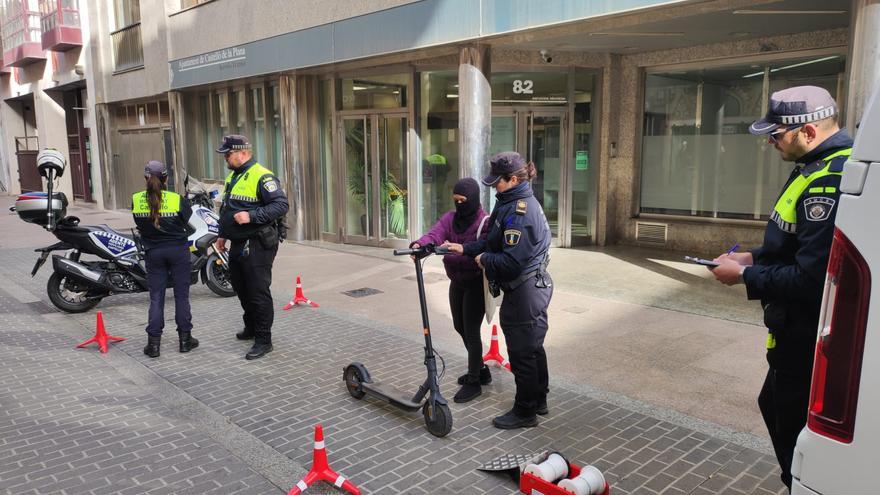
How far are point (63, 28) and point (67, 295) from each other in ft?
52.9

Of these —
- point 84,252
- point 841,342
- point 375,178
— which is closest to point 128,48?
point 375,178

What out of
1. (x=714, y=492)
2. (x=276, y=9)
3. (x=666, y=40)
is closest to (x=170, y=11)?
(x=276, y=9)

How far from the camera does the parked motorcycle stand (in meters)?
7.63

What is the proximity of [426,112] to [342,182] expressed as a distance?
8.01 ft

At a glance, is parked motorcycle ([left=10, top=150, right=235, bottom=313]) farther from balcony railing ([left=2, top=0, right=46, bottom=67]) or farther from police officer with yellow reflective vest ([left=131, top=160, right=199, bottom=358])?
balcony railing ([left=2, top=0, right=46, bottom=67])

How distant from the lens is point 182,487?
3.75 m

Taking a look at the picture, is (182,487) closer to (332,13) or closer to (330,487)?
(330,487)

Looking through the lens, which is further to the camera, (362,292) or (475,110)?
(362,292)

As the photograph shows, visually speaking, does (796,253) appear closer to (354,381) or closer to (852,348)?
(852,348)

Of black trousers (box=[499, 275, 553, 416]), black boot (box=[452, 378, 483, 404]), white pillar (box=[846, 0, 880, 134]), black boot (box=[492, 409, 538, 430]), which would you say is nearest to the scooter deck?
black boot (box=[452, 378, 483, 404])

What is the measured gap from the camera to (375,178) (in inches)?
488

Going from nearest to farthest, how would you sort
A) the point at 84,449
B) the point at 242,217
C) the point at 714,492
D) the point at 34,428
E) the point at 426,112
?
1. the point at 714,492
2. the point at 84,449
3. the point at 34,428
4. the point at 242,217
5. the point at 426,112

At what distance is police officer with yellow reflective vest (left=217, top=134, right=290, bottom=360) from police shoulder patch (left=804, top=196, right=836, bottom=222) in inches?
174

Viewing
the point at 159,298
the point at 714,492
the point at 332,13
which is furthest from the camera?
the point at 332,13
